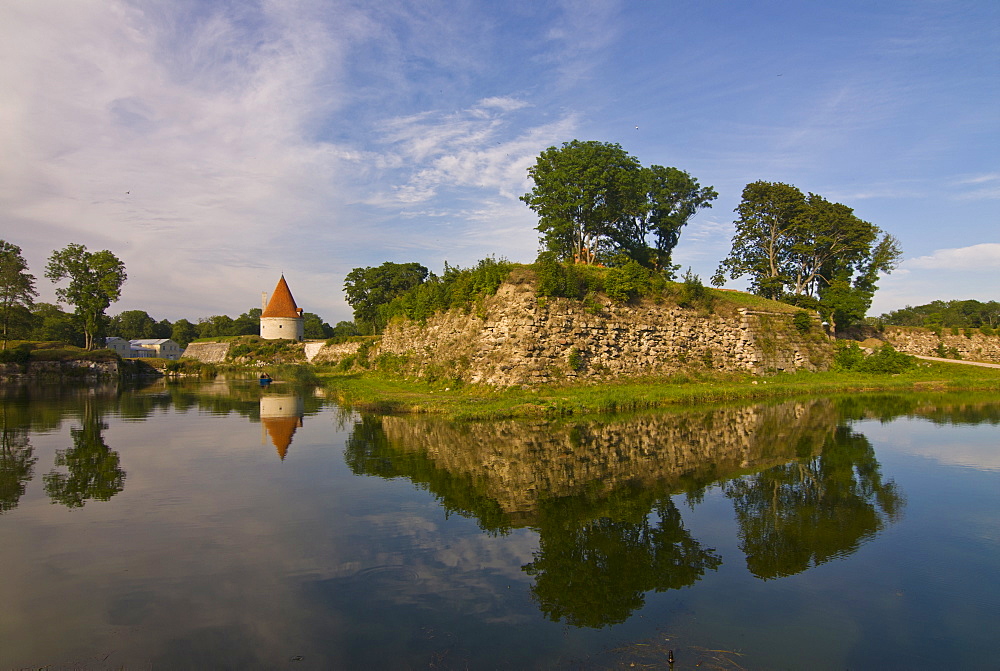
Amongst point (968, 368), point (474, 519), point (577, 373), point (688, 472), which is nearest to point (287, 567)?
point (474, 519)

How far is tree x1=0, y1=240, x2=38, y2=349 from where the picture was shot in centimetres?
5459

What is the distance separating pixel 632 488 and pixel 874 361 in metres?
36.7

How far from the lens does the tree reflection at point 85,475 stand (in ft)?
37.0

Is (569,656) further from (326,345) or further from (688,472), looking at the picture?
(326,345)

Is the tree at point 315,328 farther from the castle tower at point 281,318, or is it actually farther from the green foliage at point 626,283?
the green foliage at point 626,283

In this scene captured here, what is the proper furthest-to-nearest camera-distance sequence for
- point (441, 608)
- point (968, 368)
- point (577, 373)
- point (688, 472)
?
point (968, 368) < point (577, 373) < point (688, 472) < point (441, 608)

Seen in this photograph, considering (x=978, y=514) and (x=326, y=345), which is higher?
(x=326, y=345)

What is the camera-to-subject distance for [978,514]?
9.95m

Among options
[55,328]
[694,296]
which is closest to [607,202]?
[694,296]

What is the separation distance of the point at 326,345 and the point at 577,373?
4815 centimetres

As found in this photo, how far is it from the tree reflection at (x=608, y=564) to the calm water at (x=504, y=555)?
39 millimetres

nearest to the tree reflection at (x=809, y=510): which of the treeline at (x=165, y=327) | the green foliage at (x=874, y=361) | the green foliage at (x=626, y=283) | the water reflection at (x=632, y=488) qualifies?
the water reflection at (x=632, y=488)

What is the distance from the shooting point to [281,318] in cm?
7688

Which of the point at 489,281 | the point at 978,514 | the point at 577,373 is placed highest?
the point at 489,281
